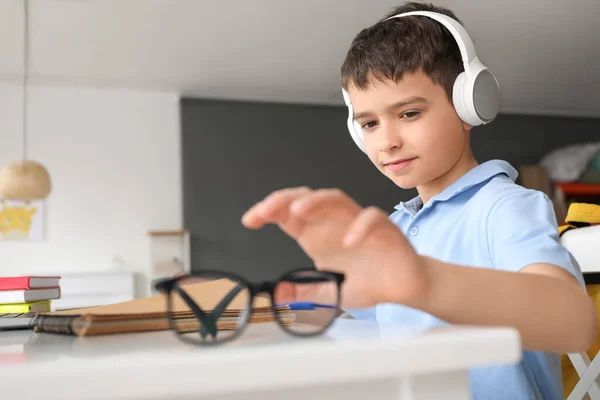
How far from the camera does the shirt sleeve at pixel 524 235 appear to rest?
2.14 ft

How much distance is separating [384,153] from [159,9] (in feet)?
10.0

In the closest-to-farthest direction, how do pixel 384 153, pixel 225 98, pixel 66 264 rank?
pixel 384 153, pixel 66 264, pixel 225 98

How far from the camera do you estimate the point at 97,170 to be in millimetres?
5008

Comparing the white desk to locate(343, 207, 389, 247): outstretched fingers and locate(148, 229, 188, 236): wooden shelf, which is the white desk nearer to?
locate(343, 207, 389, 247): outstretched fingers

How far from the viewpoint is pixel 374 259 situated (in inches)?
18.5

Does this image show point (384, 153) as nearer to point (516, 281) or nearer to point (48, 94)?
point (516, 281)

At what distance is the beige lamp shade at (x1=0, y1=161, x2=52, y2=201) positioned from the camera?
11.9 feet

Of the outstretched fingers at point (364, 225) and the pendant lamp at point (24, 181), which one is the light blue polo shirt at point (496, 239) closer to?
the outstretched fingers at point (364, 225)

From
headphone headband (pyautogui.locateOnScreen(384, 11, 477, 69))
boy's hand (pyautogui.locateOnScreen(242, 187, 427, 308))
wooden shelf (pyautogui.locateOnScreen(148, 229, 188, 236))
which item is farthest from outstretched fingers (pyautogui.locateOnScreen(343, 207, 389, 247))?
wooden shelf (pyautogui.locateOnScreen(148, 229, 188, 236))

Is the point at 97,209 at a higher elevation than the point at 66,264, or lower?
higher

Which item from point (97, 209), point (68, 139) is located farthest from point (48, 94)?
point (97, 209)

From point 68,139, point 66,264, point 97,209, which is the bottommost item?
point 66,264

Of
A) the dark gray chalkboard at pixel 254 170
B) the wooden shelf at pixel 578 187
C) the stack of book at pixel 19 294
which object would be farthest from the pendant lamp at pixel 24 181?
the wooden shelf at pixel 578 187

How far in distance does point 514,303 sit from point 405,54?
0.57 m
